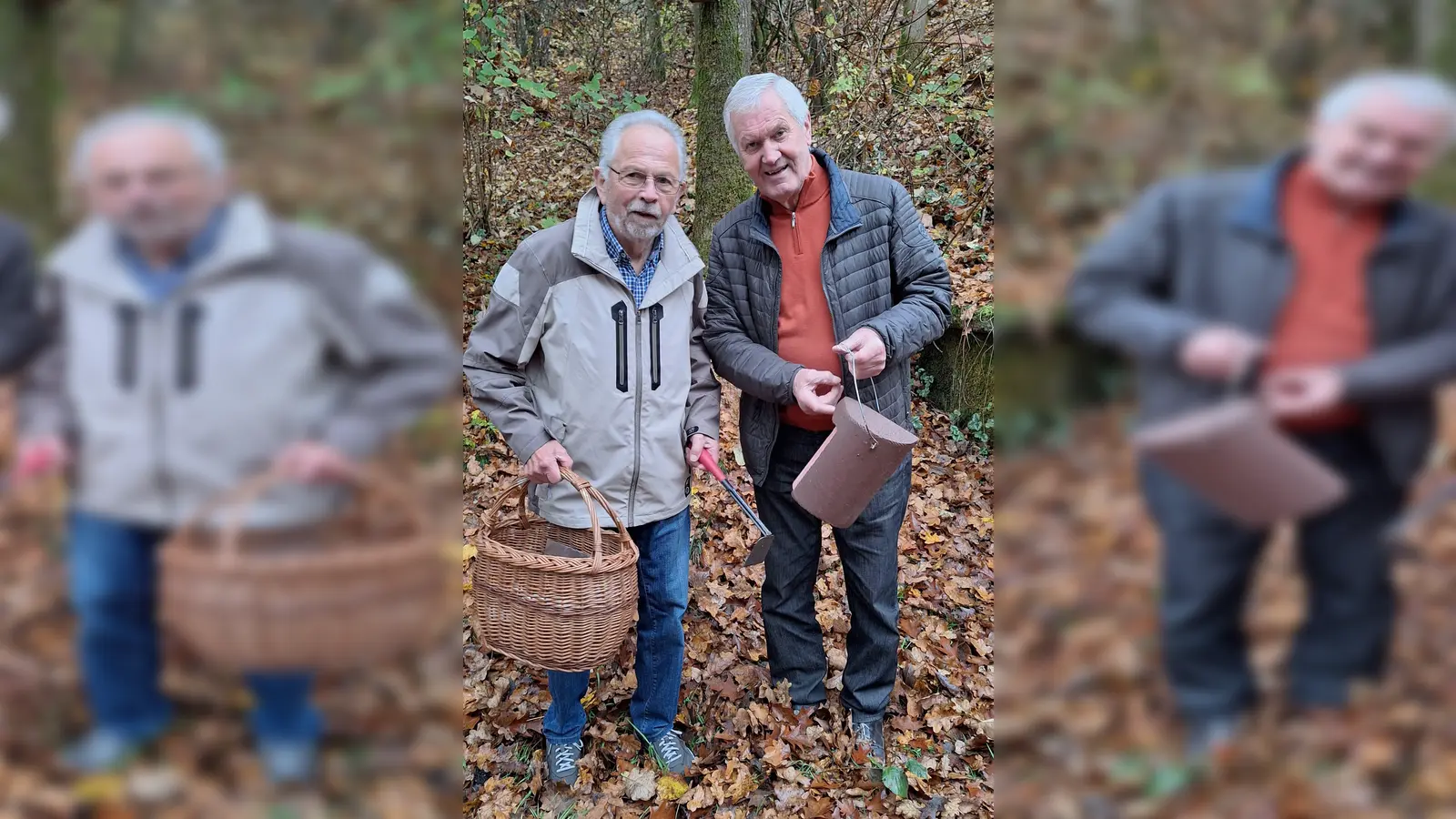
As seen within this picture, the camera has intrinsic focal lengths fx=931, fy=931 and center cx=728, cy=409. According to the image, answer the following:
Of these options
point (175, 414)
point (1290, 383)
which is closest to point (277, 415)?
point (175, 414)

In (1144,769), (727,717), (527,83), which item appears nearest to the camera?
(1144,769)

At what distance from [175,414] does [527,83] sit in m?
4.94

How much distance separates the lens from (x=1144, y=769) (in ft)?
3.85

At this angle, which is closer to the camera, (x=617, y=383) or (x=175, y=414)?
(x=175, y=414)

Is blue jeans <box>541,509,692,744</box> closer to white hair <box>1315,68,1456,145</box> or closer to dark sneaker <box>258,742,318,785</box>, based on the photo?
dark sneaker <box>258,742,318,785</box>

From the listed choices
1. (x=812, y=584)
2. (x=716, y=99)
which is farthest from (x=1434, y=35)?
(x=716, y=99)

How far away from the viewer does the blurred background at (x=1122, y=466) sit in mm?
1031

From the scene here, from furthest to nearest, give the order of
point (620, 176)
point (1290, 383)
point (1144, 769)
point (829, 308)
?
point (829, 308) → point (620, 176) → point (1144, 769) → point (1290, 383)

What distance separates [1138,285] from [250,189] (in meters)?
1.02

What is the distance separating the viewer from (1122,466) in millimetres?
1118

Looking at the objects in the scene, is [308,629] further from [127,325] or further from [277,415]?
[127,325]

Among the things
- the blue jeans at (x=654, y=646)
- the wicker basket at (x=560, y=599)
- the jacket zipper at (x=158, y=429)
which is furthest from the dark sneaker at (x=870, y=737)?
the jacket zipper at (x=158, y=429)

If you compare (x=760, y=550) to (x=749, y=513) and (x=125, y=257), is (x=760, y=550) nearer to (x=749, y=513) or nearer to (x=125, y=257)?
(x=749, y=513)

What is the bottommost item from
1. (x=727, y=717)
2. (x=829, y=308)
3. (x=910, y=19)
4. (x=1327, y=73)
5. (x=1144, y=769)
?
(x=727, y=717)
